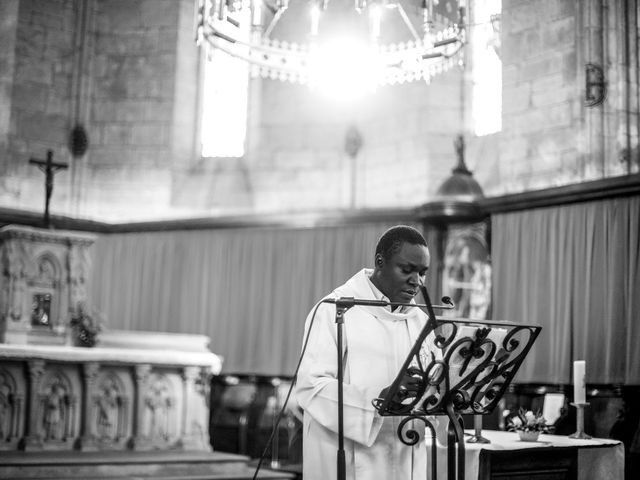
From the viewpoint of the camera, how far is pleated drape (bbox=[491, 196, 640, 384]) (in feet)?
25.8

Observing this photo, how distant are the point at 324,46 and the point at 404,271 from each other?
4453 mm

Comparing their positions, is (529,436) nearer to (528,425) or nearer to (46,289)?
(528,425)

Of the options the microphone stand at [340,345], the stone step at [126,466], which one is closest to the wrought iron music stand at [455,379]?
the microphone stand at [340,345]

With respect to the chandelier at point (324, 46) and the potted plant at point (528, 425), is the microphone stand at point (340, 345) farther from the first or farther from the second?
the chandelier at point (324, 46)

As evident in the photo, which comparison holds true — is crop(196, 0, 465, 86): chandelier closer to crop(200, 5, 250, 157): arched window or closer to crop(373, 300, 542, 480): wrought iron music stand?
crop(373, 300, 542, 480): wrought iron music stand

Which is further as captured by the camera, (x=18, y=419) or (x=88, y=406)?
(x=88, y=406)

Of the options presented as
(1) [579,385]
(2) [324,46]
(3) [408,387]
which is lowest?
(1) [579,385]

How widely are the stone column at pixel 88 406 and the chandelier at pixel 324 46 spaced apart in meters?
2.89

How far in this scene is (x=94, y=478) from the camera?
22.9 ft

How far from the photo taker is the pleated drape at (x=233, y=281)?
35.8ft

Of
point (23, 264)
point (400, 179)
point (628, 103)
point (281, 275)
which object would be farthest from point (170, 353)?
point (628, 103)

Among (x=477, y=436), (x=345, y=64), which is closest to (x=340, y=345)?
(x=477, y=436)

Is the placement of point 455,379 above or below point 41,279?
below

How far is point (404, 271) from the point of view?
347cm
